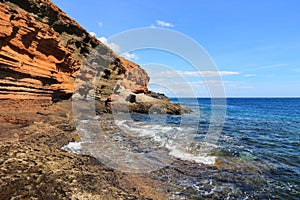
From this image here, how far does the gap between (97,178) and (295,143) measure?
45.8 ft

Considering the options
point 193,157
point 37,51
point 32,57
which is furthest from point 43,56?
point 193,157

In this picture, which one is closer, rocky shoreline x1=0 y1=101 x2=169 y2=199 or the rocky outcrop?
rocky shoreline x1=0 y1=101 x2=169 y2=199

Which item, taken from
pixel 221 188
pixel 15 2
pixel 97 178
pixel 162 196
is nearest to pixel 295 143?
pixel 221 188

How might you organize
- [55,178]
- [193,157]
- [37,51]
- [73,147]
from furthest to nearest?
1. [37,51]
2. [193,157]
3. [73,147]
4. [55,178]

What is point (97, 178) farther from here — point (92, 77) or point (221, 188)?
point (92, 77)

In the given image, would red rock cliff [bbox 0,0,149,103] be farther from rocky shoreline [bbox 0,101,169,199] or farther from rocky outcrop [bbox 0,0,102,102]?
rocky shoreline [bbox 0,101,169,199]

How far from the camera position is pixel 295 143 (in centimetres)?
1354

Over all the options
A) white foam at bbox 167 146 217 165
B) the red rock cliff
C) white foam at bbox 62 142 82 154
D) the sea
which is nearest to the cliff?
the red rock cliff

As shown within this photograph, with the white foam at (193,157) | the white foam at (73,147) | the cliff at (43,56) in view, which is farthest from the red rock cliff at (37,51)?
the white foam at (193,157)

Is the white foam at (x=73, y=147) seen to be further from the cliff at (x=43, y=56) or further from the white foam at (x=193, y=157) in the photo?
the white foam at (x=193, y=157)

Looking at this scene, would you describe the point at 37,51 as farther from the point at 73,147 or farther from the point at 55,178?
the point at 55,178

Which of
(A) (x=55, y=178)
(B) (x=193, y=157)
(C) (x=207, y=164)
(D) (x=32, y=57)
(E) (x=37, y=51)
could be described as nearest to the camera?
(A) (x=55, y=178)

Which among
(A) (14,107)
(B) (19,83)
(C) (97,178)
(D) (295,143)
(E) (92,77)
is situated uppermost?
(E) (92,77)

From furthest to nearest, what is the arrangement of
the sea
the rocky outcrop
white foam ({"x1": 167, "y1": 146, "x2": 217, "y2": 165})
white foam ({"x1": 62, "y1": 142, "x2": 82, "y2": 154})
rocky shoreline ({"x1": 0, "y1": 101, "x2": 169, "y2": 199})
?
the rocky outcrop → white foam ({"x1": 167, "y1": 146, "x2": 217, "y2": 165}) → white foam ({"x1": 62, "y1": 142, "x2": 82, "y2": 154}) → the sea → rocky shoreline ({"x1": 0, "y1": 101, "x2": 169, "y2": 199})
